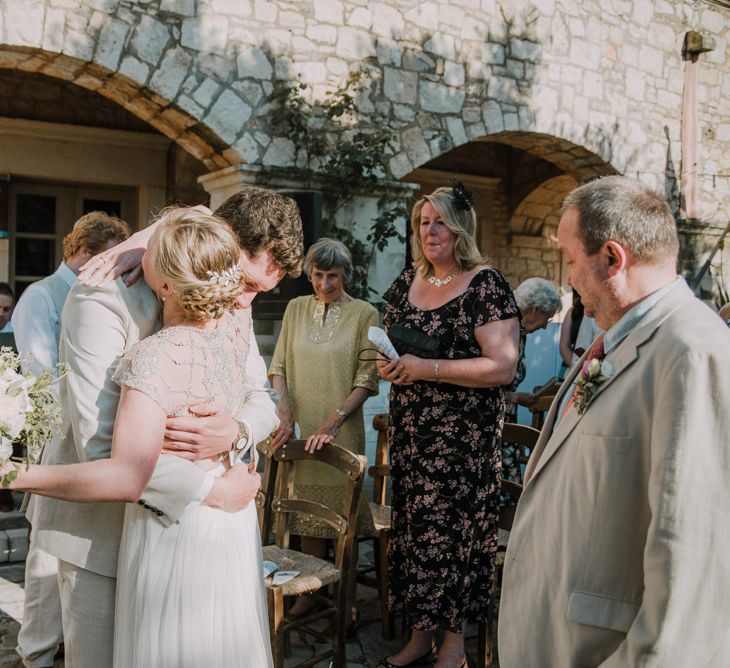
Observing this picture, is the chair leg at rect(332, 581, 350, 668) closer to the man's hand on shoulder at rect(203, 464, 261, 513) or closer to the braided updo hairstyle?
the man's hand on shoulder at rect(203, 464, 261, 513)

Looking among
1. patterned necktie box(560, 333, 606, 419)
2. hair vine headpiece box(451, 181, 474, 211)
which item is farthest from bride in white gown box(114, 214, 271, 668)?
hair vine headpiece box(451, 181, 474, 211)

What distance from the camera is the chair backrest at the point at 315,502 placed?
312 centimetres

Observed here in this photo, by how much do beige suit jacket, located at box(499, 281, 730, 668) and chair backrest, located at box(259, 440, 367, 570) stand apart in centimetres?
143

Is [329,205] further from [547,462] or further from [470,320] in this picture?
[547,462]

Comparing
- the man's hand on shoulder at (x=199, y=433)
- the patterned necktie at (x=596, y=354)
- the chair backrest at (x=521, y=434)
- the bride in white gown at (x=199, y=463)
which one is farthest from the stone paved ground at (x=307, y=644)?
the patterned necktie at (x=596, y=354)

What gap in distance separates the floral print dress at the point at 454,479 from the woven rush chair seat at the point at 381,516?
547mm

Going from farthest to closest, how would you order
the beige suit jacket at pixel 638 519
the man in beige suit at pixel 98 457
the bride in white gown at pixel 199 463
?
the man in beige suit at pixel 98 457, the bride in white gown at pixel 199 463, the beige suit jacket at pixel 638 519

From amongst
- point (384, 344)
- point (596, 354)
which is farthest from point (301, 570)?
point (596, 354)

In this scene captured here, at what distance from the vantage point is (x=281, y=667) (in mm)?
2836

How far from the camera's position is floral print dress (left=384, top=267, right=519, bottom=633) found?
302 centimetres

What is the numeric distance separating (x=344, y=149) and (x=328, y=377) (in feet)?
9.99

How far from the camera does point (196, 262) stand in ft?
5.72

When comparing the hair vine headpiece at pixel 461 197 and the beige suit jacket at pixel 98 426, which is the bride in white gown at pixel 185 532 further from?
the hair vine headpiece at pixel 461 197

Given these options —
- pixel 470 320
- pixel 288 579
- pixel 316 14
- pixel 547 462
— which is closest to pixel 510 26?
pixel 316 14
